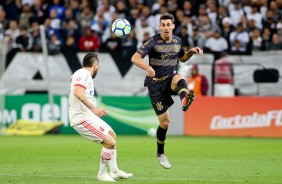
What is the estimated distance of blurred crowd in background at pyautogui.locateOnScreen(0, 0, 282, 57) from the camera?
27047 millimetres

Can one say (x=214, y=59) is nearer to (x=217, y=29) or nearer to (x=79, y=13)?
(x=217, y=29)

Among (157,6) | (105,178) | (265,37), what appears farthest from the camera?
(157,6)

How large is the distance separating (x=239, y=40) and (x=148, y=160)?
10.8 meters

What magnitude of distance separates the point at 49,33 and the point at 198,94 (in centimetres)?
626

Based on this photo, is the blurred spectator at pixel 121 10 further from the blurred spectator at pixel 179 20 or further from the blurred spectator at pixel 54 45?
the blurred spectator at pixel 54 45

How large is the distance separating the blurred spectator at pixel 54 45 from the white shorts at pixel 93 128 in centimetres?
1506

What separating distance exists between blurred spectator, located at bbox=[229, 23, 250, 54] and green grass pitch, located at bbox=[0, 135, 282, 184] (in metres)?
3.57

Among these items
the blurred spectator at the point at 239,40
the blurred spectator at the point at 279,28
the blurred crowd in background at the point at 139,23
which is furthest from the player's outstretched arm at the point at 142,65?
the blurred spectator at the point at 279,28

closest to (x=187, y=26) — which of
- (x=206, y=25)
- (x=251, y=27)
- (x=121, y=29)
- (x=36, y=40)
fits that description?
(x=206, y=25)

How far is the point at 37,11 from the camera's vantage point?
30.2 meters

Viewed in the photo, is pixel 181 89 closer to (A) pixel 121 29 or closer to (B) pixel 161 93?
(B) pixel 161 93

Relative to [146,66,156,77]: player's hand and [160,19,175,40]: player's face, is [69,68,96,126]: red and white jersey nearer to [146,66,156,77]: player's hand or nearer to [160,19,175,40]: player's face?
[146,66,156,77]: player's hand

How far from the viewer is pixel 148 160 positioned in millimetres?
16984

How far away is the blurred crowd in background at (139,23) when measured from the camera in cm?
2705
